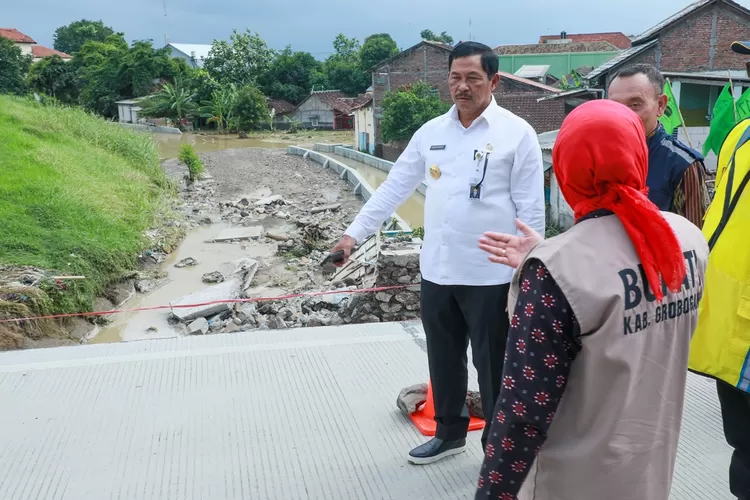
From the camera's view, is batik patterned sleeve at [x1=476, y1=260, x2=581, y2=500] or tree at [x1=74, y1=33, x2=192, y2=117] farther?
tree at [x1=74, y1=33, x2=192, y2=117]

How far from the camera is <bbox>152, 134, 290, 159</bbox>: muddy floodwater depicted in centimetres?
3703

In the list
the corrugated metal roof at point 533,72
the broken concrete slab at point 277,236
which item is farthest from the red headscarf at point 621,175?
the corrugated metal roof at point 533,72

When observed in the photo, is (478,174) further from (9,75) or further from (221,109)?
(9,75)

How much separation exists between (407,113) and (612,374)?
28.1 metres

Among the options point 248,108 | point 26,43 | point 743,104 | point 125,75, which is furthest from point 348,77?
point 743,104

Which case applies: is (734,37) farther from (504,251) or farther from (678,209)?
(504,251)

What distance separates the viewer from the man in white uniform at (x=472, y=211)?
2.64 meters

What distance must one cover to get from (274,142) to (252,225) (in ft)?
91.3

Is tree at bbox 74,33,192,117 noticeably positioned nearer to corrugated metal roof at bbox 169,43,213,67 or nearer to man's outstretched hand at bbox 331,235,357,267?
corrugated metal roof at bbox 169,43,213,67

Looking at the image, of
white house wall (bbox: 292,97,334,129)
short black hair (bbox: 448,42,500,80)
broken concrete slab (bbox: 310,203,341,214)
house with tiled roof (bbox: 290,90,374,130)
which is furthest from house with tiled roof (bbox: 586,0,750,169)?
white house wall (bbox: 292,97,334,129)

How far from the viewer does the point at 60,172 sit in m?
12.7

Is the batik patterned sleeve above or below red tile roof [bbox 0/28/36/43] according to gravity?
below

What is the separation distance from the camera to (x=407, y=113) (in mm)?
28766

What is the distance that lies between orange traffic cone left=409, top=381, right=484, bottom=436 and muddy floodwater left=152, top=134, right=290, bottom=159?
33049 millimetres
